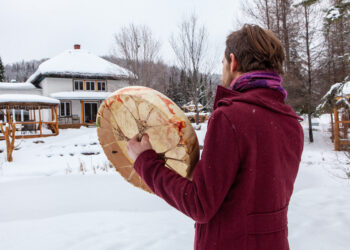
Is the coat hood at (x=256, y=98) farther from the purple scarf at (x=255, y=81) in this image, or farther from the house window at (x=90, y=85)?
the house window at (x=90, y=85)

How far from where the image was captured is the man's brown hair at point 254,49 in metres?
0.99

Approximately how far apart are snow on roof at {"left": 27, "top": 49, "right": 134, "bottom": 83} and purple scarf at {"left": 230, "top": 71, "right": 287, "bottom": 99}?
2236 cm

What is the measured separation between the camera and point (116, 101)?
4.39ft

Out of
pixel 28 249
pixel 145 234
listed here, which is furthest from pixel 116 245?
pixel 28 249

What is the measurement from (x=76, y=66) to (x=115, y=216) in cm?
2479

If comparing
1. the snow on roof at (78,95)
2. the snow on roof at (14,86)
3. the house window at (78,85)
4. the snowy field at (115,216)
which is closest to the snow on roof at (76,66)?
the snow on roof at (14,86)

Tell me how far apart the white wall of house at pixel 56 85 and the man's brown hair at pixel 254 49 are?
27.6m

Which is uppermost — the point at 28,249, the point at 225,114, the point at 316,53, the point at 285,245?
the point at 316,53

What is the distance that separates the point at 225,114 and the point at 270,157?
0.25 metres

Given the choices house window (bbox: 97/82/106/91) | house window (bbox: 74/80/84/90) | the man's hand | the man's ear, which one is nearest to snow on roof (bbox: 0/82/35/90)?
house window (bbox: 74/80/84/90)

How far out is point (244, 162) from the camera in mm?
900

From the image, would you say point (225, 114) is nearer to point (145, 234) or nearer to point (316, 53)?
point (145, 234)

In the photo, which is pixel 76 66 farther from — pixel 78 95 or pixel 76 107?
pixel 76 107

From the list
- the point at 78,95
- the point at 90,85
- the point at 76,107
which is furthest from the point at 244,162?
the point at 90,85
